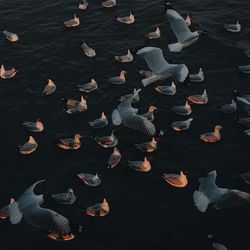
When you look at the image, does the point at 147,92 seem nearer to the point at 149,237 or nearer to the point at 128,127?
the point at 128,127

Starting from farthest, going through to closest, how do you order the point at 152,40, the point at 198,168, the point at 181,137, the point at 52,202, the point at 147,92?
1. the point at 152,40
2. the point at 147,92
3. the point at 181,137
4. the point at 198,168
5. the point at 52,202

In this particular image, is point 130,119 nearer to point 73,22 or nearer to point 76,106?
point 76,106

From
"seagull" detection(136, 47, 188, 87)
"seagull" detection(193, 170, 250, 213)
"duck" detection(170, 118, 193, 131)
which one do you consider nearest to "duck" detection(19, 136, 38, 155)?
"seagull" detection(136, 47, 188, 87)

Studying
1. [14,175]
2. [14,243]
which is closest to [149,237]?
[14,243]

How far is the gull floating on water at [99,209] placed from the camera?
79.1 feet

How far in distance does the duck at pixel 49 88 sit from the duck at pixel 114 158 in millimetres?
8942

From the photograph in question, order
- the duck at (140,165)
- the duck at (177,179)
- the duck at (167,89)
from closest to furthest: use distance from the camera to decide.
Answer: the duck at (177,179), the duck at (140,165), the duck at (167,89)

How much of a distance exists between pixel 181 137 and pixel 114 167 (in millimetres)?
5259

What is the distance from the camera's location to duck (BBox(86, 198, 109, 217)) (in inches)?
949

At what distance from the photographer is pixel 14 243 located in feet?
76.5

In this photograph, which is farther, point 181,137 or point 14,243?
point 181,137

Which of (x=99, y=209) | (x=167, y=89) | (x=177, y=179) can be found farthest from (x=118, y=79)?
(x=99, y=209)

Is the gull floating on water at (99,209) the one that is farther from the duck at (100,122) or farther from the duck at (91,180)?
the duck at (100,122)

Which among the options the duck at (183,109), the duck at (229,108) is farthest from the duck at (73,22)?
the duck at (229,108)
